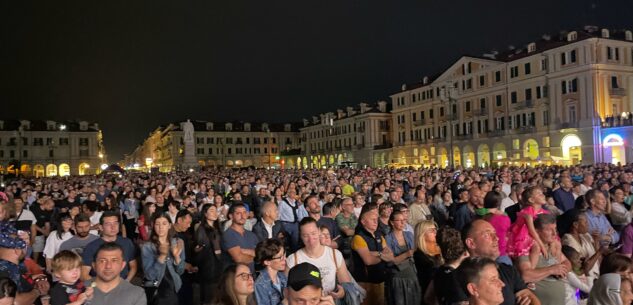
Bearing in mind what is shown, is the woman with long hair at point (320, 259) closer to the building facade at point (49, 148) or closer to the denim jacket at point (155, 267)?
the denim jacket at point (155, 267)

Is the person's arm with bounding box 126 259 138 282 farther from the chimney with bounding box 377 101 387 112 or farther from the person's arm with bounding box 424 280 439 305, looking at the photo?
the chimney with bounding box 377 101 387 112

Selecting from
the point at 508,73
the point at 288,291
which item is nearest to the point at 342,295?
the point at 288,291

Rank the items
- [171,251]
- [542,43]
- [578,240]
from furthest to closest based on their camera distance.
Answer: [542,43] → [578,240] → [171,251]

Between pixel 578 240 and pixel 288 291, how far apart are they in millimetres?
4514

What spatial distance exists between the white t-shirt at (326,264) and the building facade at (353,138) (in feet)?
225

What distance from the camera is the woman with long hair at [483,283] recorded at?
352 centimetres

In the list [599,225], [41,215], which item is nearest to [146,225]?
[41,215]

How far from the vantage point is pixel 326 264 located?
5.02 metres

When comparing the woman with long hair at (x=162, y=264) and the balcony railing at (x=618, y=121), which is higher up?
the balcony railing at (x=618, y=121)

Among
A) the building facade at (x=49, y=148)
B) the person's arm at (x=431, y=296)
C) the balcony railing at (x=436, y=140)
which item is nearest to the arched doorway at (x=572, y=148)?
the balcony railing at (x=436, y=140)

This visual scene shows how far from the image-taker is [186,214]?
7816mm

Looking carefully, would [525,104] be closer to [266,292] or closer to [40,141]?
[266,292]

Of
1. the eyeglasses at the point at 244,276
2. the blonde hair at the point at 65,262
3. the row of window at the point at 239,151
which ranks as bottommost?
the eyeglasses at the point at 244,276

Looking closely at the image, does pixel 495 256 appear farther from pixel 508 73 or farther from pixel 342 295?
pixel 508 73
